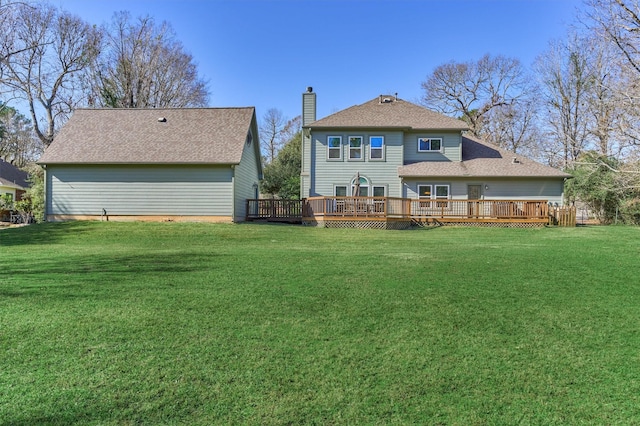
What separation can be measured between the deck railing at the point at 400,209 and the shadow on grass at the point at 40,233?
286 inches

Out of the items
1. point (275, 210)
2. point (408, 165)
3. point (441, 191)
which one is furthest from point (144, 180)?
point (441, 191)

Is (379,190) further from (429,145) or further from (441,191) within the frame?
(429,145)

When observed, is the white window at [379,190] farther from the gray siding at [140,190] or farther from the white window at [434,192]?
the gray siding at [140,190]

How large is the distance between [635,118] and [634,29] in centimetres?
222

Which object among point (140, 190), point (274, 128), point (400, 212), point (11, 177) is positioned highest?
point (274, 128)

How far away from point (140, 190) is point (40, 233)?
14.3ft

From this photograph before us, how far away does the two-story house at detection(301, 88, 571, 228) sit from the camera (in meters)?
20.0

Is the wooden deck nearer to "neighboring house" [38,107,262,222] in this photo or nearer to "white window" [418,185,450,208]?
"white window" [418,185,450,208]

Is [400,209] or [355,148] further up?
[355,148]

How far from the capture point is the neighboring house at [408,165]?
20016 millimetres

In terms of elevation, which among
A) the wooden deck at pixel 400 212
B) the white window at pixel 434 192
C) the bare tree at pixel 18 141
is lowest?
the wooden deck at pixel 400 212

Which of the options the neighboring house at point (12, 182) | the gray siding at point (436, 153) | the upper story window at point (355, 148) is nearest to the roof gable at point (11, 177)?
the neighboring house at point (12, 182)

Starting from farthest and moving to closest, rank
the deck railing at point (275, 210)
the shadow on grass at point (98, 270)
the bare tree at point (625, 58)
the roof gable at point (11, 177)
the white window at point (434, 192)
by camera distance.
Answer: the roof gable at point (11, 177) → the white window at point (434, 192) → the deck railing at point (275, 210) → the bare tree at point (625, 58) → the shadow on grass at point (98, 270)

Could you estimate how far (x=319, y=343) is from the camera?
374cm
